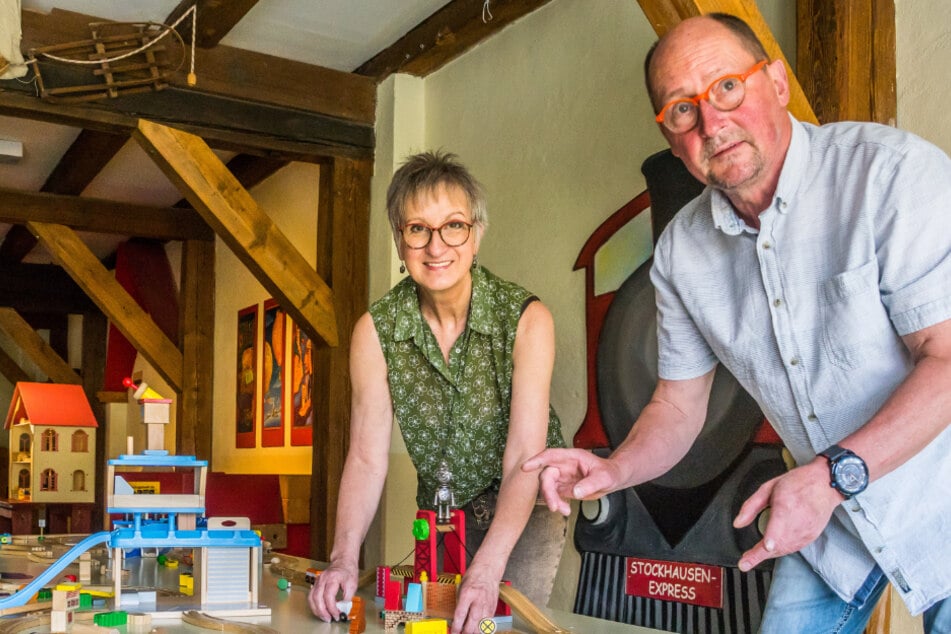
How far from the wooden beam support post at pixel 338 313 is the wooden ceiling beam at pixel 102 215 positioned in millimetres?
2623

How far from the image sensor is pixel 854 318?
1.44m

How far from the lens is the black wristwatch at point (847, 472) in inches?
48.6

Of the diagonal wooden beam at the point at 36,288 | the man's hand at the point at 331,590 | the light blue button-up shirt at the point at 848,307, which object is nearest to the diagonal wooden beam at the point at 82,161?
the diagonal wooden beam at the point at 36,288

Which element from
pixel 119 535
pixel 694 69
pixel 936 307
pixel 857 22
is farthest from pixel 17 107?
pixel 936 307

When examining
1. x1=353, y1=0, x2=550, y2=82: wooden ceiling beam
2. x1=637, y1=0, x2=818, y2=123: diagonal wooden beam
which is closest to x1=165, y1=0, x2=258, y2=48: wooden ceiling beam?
x1=353, y1=0, x2=550, y2=82: wooden ceiling beam

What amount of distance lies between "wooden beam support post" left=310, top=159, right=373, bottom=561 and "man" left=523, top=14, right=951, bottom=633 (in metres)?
3.35

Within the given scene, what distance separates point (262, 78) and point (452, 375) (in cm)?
294

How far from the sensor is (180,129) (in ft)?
14.8

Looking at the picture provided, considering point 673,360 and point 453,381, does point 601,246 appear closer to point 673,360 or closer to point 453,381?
point 453,381

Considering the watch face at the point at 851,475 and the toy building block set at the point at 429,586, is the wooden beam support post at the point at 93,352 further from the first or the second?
the watch face at the point at 851,475

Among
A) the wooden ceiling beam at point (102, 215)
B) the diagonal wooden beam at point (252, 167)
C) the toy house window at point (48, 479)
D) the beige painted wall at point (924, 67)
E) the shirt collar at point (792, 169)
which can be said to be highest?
the diagonal wooden beam at point (252, 167)

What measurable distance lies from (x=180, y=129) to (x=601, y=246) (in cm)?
199

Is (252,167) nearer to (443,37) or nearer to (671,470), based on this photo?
(443,37)

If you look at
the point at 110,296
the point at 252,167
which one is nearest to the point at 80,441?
the point at 110,296
